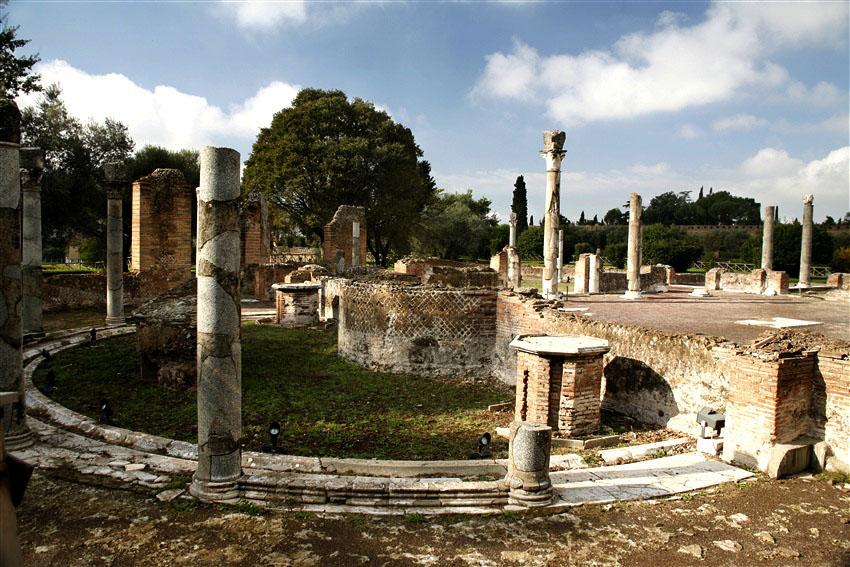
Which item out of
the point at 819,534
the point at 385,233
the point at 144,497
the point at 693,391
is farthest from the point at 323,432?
the point at 385,233

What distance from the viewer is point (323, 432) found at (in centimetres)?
664

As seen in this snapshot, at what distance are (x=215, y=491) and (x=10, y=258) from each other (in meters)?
3.93

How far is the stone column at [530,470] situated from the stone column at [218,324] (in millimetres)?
2321

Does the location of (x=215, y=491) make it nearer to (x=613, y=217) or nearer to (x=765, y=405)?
(x=765, y=405)

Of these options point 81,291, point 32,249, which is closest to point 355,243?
point 81,291

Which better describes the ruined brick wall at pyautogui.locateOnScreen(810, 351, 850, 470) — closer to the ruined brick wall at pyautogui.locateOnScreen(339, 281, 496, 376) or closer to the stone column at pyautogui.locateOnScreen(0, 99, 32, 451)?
the ruined brick wall at pyautogui.locateOnScreen(339, 281, 496, 376)

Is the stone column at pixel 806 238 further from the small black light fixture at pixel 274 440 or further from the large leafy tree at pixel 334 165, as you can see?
the small black light fixture at pixel 274 440

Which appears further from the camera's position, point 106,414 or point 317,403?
point 317,403

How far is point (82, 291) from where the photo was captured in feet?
59.2

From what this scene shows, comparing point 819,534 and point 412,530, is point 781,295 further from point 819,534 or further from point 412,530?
point 412,530

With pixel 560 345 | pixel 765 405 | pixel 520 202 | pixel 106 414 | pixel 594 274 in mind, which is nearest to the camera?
pixel 765 405

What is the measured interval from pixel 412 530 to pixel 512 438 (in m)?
1.20

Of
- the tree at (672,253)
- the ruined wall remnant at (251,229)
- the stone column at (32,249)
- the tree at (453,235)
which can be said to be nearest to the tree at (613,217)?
the tree at (453,235)

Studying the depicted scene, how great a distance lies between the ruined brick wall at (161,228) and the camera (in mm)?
18094
